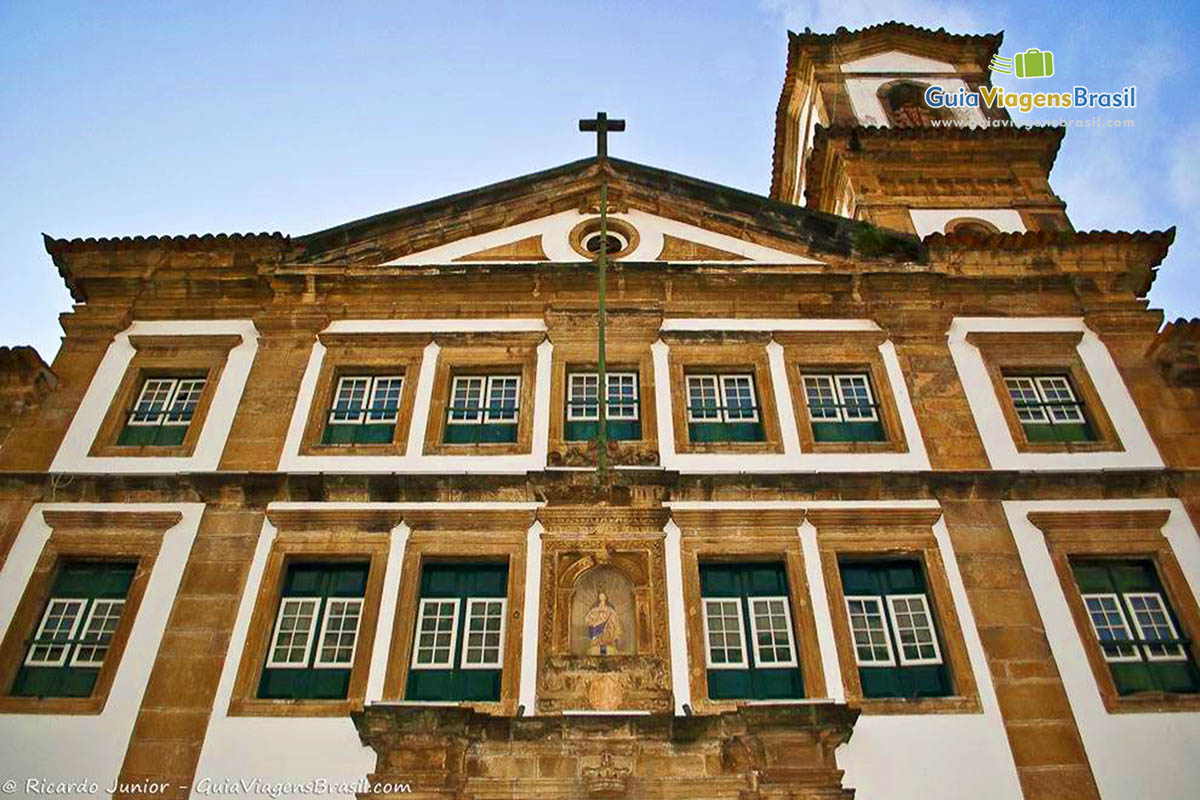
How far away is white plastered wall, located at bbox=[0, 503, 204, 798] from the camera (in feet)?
30.5

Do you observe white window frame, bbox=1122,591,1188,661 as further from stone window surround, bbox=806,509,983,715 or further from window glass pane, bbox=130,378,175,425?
window glass pane, bbox=130,378,175,425

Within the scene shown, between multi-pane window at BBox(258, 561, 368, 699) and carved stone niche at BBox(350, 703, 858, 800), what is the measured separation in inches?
29.6

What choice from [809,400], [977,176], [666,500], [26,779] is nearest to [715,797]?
[666,500]

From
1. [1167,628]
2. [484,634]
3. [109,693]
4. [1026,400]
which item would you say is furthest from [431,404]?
[1167,628]

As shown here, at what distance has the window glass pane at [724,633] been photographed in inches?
401

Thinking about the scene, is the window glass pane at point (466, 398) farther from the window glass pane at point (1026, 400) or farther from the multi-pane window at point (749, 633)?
the window glass pane at point (1026, 400)

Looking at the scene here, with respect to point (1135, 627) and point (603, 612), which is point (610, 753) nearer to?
point (603, 612)

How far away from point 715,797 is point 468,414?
552cm

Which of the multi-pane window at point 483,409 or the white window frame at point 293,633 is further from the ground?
the multi-pane window at point 483,409

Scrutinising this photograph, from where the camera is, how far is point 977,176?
16.3m

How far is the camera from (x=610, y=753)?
9375mm

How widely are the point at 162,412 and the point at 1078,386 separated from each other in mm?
11676

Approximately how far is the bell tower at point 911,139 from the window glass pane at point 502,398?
650 centimetres

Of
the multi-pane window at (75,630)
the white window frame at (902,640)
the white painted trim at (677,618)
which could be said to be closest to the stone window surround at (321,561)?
the multi-pane window at (75,630)
